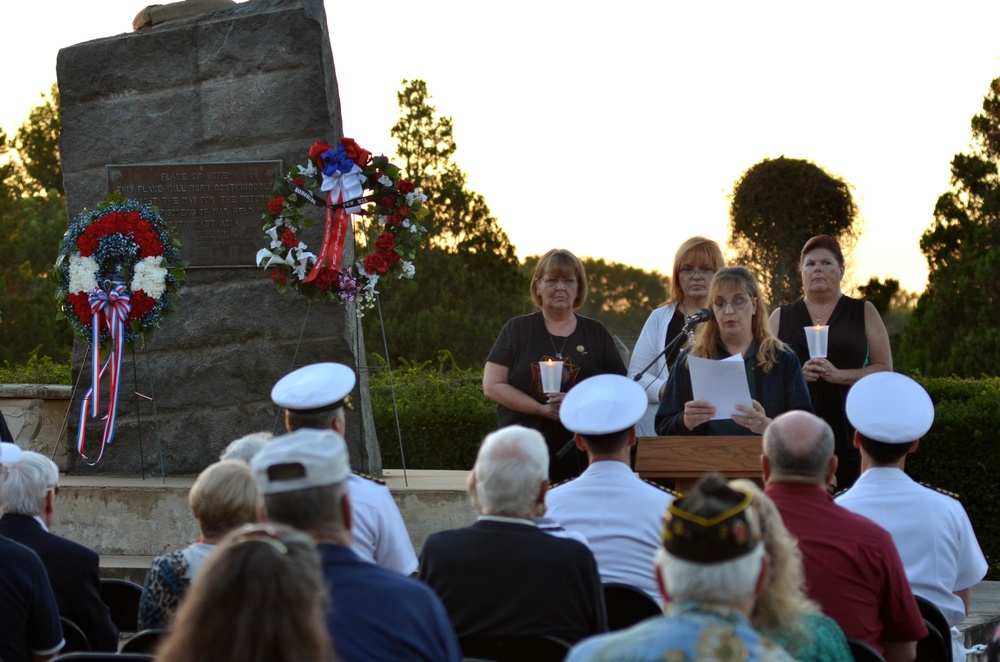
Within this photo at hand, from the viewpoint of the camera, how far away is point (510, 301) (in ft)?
88.4

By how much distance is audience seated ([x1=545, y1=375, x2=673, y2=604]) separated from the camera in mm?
3836

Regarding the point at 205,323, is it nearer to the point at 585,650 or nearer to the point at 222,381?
the point at 222,381

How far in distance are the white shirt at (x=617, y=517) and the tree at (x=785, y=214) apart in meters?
7.87

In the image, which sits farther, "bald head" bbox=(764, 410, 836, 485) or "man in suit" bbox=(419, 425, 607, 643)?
"bald head" bbox=(764, 410, 836, 485)

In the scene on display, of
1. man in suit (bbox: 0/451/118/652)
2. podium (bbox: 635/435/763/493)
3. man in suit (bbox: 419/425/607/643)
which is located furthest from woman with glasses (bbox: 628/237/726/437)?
man in suit (bbox: 0/451/118/652)

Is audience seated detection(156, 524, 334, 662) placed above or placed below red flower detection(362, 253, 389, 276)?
below

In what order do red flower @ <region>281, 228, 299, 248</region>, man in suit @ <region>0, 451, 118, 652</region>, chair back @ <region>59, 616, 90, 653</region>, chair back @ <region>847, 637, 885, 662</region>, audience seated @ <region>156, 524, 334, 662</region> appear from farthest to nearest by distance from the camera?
red flower @ <region>281, 228, 299, 248</region> → man in suit @ <region>0, 451, 118, 652</region> → chair back @ <region>59, 616, 90, 653</region> → chair back @ <region>847, 637, 885, 662</region> → audience seated @ <region>156, 524, 334, 662</region>

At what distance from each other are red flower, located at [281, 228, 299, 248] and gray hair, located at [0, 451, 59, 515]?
3.24 meters

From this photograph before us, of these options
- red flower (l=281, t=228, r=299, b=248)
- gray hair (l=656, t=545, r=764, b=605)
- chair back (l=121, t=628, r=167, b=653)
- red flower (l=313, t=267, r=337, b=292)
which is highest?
red flower (l=281, t=228, r=299, b=248)

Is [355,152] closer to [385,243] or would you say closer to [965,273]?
[385,243]

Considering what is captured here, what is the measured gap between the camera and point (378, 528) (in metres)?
3.98

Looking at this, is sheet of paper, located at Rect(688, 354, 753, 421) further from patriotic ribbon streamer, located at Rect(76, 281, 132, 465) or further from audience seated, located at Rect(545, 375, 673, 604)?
patriotic ribbon streamer, located at Rect(76, 281, 132, 465)

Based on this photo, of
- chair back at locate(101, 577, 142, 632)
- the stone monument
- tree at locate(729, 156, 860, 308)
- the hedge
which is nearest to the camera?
chair back at locate(101, 577, 142, 632)

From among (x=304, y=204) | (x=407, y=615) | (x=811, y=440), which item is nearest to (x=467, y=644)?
(x=407, y=615)
